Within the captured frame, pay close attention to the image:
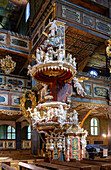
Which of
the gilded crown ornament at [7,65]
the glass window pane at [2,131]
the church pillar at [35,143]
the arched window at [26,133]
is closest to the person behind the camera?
the church pillar at [35,143]

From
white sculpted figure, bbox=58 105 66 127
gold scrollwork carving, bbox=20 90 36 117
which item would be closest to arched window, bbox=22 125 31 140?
gold scrollwork carving, bbox=20 90 36 117

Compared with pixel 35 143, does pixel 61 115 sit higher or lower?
higher

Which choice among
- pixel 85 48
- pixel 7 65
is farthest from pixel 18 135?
pixel 85 48

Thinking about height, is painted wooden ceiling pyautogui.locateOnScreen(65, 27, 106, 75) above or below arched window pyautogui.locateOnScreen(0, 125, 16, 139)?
above

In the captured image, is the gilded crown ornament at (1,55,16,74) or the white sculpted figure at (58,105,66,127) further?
the gilded crown ornament at (1,55,16,74)

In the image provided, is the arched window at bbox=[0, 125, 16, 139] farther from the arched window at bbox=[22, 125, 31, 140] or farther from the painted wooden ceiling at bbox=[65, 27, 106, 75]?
the painted wooden ceiling at bbox=[65, 27, 106, 75]

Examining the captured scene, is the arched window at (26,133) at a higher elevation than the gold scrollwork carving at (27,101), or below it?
below

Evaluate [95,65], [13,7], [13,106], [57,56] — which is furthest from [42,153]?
[13,7]

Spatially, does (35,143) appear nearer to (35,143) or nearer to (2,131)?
(35,143)

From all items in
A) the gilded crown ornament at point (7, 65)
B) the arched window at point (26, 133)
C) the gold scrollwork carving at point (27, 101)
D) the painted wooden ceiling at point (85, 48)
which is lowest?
the arched window at point (26, 133)

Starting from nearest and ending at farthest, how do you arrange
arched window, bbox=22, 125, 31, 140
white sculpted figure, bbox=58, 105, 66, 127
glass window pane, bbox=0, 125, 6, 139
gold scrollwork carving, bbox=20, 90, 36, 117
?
1. white sculpted figure, bbox=58, 105, 66, 127
2. gold scrollwork carving, bbox=20, 90, 36, 117
3. glass window pane, bbox=0, 125, 6, 139
4. arched window, bbox=22, 125, 31, 140

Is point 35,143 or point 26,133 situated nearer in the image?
point 35,143

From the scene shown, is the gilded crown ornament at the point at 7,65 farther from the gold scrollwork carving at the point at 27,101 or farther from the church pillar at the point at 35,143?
Answer: the church pillar at the point at 35,143

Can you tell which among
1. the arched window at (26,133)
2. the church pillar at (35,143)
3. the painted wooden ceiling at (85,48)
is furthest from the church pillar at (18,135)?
the painted wooden ceiling at (85,48)
